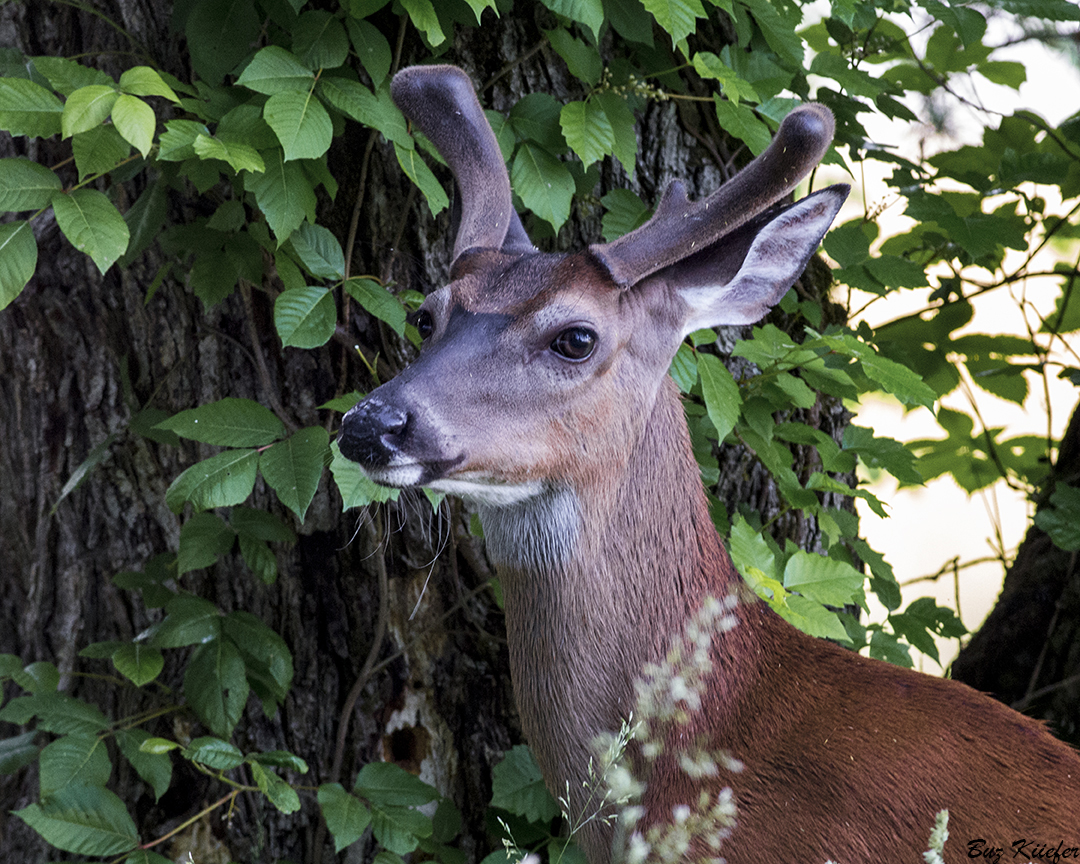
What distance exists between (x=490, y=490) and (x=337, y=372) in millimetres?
1264

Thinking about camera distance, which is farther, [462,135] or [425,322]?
[462,135]

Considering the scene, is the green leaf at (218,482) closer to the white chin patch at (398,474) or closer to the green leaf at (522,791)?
the white chin patch at (398,474)

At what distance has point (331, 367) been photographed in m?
3.14

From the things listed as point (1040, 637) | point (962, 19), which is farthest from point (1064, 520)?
point (962, 19)

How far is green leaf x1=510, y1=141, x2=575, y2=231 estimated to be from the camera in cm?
272

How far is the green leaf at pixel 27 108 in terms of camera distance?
220cm

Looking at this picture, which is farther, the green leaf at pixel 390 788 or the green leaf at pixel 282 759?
the green leaf at pixel 390 788

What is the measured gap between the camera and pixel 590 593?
2141 millimetres

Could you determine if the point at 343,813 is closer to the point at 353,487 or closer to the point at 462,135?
the point at 353,487

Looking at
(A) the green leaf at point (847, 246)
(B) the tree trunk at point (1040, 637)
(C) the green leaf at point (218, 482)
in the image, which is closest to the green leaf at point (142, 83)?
(C) the green leaf at point (218, 482)

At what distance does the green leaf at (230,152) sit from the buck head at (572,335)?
1.63 ft

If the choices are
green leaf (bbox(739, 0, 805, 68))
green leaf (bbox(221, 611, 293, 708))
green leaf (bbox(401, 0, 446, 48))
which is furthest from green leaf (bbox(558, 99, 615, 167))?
green leaf (bbox(221, 611, 293, 708))

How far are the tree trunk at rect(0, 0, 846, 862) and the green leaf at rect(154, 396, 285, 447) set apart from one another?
49 centimetres

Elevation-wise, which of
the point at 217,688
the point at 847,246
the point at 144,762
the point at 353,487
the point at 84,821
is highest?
the point at 847,246
